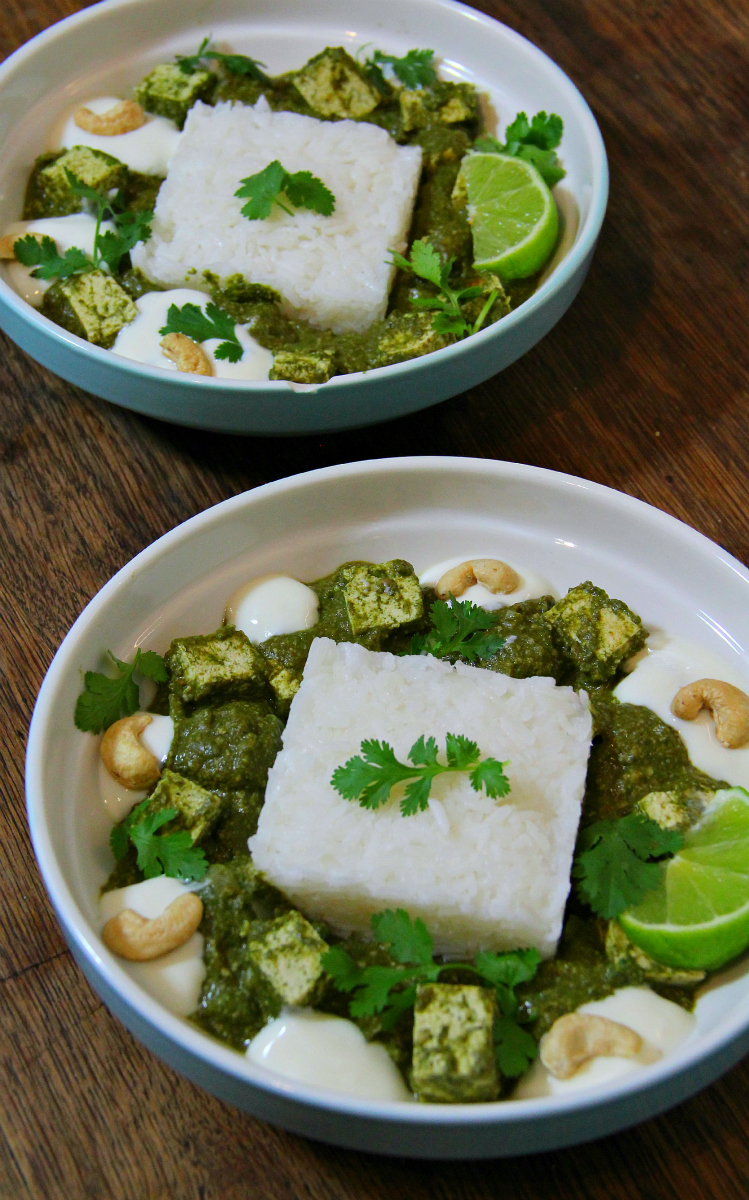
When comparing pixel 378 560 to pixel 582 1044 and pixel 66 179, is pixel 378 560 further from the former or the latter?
pixel 66 179

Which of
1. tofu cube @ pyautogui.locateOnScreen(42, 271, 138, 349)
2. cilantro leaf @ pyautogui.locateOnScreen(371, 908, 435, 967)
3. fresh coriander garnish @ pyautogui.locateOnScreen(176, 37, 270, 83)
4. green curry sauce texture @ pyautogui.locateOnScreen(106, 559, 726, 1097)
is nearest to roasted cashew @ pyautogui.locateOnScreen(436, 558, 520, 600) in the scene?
green curry sauce texture @ pyautogui.locateOnScreen(106, 559, 726, 1097)

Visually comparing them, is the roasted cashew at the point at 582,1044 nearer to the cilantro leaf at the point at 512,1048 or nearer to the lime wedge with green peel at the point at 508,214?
the cilantro leaf at the point at 512,1048

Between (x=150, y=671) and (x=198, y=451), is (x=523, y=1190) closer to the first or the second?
(x=150, y=671)

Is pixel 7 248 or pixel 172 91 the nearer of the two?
pixel 7 248

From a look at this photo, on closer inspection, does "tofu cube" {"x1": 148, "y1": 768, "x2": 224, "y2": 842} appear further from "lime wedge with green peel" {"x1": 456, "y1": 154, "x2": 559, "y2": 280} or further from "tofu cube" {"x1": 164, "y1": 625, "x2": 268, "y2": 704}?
"lime wedge with green peel" {"x1": 456, "y1": 154, "x2": 559, "y2": 280}

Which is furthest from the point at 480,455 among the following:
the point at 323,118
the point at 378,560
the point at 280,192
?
the point at 323,118

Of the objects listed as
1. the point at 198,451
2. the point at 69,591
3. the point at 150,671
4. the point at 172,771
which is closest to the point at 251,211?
the point at 198,451

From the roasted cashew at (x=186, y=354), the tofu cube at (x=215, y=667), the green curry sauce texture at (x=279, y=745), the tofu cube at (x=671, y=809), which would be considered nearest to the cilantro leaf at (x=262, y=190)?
the roasted cashew at (x=186, y=354)
